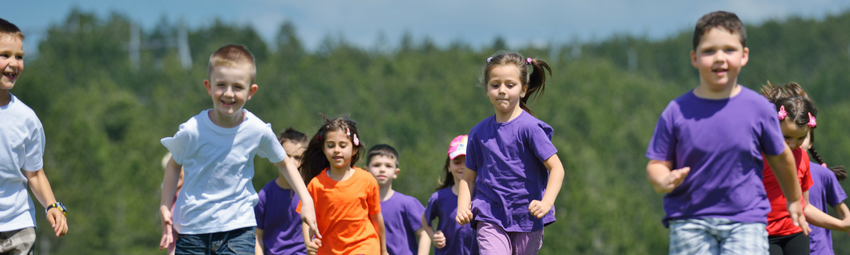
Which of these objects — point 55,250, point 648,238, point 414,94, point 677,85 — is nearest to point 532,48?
point 677,85

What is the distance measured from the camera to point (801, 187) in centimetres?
467

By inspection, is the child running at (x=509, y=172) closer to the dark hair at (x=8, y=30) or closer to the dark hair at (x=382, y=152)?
the dark hair at (x=382, y=152)

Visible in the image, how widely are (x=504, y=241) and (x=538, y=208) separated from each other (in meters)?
0.39

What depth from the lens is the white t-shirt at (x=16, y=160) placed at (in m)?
4.44

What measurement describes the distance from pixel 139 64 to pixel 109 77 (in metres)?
5.54

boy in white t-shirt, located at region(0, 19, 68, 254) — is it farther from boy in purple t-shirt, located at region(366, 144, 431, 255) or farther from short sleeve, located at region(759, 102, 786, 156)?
short sleeve, located at region(759, 102, 786, 156)

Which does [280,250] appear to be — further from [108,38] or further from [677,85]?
[677,85]

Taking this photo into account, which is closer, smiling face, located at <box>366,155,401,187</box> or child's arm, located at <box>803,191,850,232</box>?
child's arm, located at <box>803,191,850,232</box>

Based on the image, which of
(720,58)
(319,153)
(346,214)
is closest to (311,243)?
(346,214)

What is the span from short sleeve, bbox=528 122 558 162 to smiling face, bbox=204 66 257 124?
5.80 ft

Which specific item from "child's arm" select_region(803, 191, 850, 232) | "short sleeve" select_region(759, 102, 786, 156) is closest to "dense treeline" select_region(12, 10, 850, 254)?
"child's arm" select_region(803, 191, 850, 232)

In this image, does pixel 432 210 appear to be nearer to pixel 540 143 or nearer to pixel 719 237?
pixel 540 143

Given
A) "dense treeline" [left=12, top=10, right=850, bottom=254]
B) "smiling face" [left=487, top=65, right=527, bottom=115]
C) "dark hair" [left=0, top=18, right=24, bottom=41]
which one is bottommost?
"dense treeline" [left=12, top=10, right=850, bottom=254]

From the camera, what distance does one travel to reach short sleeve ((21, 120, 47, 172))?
181 inches
